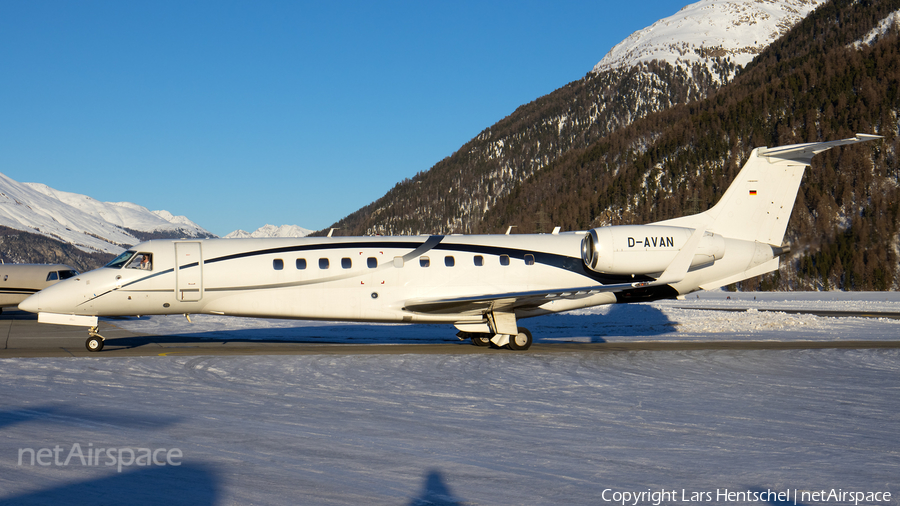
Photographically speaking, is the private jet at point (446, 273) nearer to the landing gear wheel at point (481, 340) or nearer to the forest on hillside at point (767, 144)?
the landing gear wheel at point (481, 340)

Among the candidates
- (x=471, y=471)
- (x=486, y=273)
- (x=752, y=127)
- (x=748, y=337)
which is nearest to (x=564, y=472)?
(x=471, y=471)

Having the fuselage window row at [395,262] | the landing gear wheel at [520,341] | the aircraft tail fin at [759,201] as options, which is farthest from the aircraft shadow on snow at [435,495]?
the aircraft tail fin at [759,201]

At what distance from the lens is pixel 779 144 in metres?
110

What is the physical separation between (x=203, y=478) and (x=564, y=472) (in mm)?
3523

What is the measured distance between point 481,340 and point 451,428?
11098 mm

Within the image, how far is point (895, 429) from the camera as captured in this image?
861 centimetres

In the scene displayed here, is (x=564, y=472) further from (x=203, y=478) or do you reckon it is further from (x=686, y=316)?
(x=686, y=316)

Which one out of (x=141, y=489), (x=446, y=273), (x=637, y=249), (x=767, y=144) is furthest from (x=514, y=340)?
(x=767, y=144)

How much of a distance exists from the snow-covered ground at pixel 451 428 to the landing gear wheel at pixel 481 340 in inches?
116

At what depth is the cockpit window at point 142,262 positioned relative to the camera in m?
17.7

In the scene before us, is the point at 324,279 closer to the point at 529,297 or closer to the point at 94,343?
the point at 529,297

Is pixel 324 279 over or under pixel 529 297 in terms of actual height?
over

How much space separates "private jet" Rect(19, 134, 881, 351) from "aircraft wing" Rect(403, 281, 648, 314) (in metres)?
0.05

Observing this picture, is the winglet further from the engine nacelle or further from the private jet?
the engine nacelle
